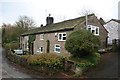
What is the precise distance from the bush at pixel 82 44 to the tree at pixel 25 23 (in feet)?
150

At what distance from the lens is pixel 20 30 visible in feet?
205

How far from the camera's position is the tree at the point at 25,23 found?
209 feet

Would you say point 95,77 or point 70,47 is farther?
point 70,47

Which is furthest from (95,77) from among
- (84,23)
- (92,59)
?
(84,23)

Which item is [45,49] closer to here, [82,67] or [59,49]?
[59,49]

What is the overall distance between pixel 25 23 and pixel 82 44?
4942cm

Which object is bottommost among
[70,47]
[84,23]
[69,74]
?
[69,74]

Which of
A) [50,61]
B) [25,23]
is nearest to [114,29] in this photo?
[50,61]

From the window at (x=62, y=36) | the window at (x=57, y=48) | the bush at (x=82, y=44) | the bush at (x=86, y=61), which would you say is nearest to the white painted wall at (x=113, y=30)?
the window at (x=57, y=48)

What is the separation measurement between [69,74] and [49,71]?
2.31 meters

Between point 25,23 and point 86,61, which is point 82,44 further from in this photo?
point 25,23

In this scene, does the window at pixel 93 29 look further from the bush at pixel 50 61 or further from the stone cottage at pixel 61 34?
the bush at pixel 50 61

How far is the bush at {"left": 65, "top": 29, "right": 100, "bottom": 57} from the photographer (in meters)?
18.2

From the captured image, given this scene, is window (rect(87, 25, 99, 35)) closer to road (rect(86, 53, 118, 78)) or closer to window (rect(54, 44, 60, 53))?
window (rect(54, 44, 60, 53))
